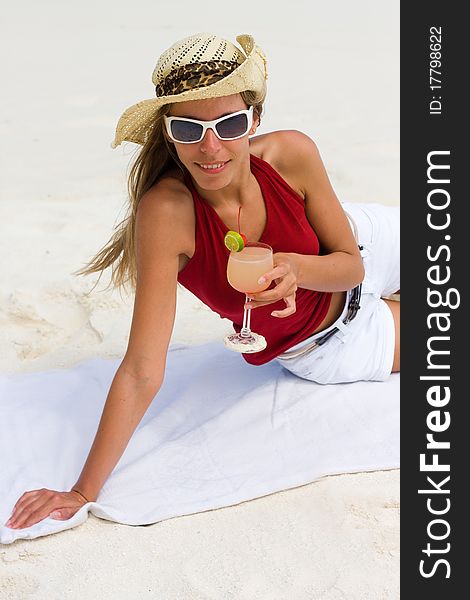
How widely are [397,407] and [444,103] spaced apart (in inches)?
63.7

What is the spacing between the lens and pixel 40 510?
3295 millimetres

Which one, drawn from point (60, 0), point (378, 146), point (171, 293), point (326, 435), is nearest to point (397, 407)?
point (326, 435)

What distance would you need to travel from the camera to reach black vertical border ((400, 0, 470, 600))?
3299 mm

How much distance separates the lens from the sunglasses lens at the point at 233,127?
309 centimetres

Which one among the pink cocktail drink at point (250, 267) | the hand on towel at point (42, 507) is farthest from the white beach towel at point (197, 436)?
the pink cocktail drink at point (250, 267)

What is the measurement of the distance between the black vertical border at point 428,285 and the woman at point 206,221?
45cm

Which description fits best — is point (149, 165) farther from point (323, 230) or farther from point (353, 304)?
point (353, 304)

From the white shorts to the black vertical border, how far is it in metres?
0.08

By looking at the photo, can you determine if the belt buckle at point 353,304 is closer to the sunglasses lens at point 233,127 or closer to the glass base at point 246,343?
the glass base at point 246,343

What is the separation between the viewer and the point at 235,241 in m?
Result: 3.13

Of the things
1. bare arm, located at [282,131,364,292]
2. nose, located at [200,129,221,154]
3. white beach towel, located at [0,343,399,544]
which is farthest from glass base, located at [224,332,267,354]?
nose, located at [200,129,221,154]

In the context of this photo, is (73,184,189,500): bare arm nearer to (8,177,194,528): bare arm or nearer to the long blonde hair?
(8,177,194,528): bare arm

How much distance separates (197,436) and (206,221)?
0.96 metres

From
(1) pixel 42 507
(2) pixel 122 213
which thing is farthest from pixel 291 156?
(2) pixel 122 213
